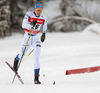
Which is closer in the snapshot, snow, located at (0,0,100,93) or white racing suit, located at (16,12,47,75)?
snow, located at (0,0,100,93)

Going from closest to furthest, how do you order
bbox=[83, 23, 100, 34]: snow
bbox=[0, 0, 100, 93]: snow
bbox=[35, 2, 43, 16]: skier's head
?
bbox=[0, 0, 100, 93]: snow → bbox=[35, 2, 43, 16]: skier's head → bbox=[83, 23, 100, 34]: snow

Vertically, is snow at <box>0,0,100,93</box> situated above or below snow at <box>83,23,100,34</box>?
above

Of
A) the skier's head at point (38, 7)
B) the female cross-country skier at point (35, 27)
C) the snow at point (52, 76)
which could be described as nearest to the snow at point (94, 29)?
the snow at point (52, 76)

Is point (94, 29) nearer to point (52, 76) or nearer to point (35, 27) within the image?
point (52, 76)

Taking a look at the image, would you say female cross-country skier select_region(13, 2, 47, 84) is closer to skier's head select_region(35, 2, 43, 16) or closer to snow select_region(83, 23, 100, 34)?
skier's head select_region(35, 2, 43, 16)

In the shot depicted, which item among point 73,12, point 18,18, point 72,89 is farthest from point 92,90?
point 73,12

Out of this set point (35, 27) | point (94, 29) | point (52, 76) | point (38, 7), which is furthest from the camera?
point (94, 29)

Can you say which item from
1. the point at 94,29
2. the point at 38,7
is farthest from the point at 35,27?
the point at 94,29

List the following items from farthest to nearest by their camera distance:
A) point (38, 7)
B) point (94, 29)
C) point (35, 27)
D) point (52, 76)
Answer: point (94, 29)
point (52, 76)
point (35, 27)
point (38, 7)

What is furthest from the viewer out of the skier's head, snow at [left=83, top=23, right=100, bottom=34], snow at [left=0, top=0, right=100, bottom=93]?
snow at [left=83, top=23, right=100, bottom=34]

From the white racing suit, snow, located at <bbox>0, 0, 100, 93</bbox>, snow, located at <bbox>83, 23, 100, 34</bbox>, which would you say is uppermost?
the white racing suit

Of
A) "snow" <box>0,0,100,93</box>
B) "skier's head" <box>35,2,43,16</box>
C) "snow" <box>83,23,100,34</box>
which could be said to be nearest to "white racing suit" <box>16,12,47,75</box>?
"skier's head" <box>35,2,43,16</box>

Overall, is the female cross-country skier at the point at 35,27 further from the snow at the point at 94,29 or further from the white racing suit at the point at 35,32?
the snow at the point at 94,29

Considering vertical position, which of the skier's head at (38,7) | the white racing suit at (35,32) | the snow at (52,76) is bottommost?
the snow at (52,76)
